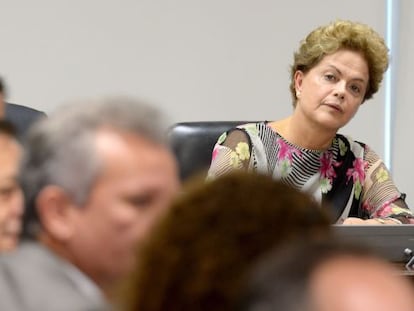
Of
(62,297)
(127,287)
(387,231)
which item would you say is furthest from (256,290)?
(387,231)

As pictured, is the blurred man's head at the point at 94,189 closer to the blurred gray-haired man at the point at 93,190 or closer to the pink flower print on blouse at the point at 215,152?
the blurred gray-haired man at the point at 93,190

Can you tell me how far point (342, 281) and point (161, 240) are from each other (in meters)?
0.19

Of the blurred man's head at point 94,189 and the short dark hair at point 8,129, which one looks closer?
the blurred man's head at point 94,189

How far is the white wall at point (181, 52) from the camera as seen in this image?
306 cm

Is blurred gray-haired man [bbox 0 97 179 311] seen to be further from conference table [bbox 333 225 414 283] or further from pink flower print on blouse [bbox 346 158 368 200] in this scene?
pink flower print on blouse [bbox 346 158 368 200]

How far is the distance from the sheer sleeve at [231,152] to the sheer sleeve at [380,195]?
1.18 feet

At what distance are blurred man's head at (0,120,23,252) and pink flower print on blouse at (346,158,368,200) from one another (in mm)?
1326

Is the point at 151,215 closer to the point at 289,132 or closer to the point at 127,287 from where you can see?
the point at 127,287

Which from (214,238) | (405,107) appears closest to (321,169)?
(405,107)

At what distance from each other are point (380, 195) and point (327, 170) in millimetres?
163

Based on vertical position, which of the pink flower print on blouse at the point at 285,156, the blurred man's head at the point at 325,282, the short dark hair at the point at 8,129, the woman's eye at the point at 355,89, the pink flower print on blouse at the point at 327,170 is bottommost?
the pink flower print on blouse at the point at 327,170

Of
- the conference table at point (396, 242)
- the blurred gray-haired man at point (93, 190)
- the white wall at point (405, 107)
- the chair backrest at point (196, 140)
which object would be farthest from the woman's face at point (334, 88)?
the blurred gray-haired man at point (93, 190)

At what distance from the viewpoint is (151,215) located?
3.26 ft

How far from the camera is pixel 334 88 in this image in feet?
8.05
